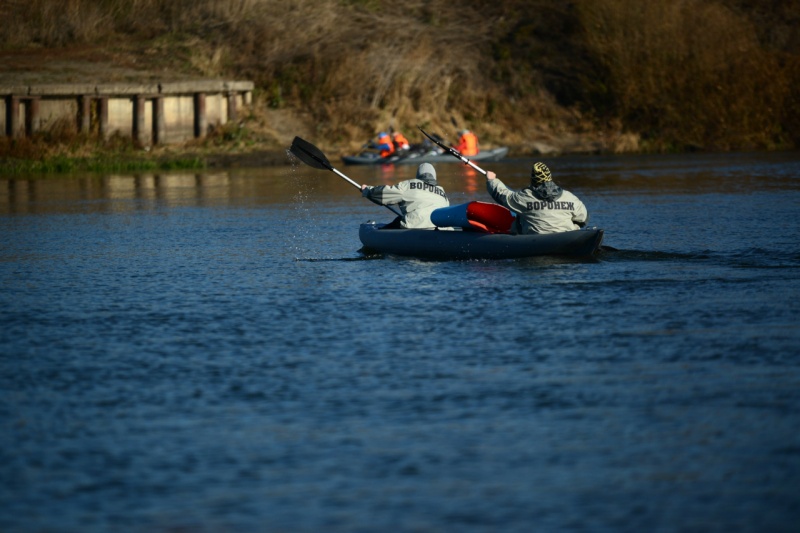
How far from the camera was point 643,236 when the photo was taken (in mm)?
18469

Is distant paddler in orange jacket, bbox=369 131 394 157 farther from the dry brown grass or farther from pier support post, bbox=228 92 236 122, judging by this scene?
the dry brown grass

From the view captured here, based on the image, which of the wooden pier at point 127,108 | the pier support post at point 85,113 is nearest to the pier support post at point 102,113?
the wooden pier at point 127,108

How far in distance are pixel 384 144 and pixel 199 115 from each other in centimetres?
588

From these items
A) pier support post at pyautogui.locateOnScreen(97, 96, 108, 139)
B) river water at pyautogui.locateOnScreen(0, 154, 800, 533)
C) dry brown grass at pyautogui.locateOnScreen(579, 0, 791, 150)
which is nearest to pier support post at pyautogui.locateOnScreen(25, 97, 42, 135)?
pier support post at pyautogui.locateOnScreen(97, 96, 108, 139)

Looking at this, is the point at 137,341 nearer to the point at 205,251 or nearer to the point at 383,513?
the point at 383,513

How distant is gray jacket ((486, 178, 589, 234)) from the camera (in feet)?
49.5

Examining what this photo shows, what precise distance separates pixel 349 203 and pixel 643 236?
9.31 m

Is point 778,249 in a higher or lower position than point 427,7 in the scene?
lower

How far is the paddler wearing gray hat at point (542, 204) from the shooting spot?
49.5 ft

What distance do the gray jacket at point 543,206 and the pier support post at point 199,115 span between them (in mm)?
25474

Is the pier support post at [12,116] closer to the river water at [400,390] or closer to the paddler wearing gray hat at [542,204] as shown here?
the river water at [400,390]

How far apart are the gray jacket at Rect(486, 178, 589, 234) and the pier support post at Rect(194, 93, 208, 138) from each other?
25474 mm

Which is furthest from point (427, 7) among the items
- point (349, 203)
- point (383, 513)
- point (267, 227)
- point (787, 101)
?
point (383, 513)

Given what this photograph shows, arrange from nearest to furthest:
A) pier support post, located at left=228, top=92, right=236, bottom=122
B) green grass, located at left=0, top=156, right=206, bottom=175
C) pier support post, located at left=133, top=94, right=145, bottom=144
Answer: green grass, located at left=0, top=156, right=206, bottom=175 → pier support post, located at left=133, top=94, right=145, bottom=144 → pier support post, located at left=228, top=92, right=236, bottom=122
